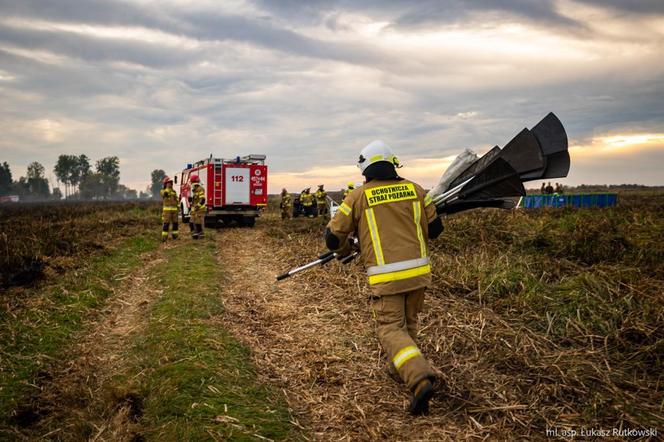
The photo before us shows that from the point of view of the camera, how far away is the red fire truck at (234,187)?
19.9 meters

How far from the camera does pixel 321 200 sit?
26.7 metres

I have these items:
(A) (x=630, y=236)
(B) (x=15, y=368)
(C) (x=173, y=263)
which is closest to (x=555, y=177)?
(A) (x=630, y=236)

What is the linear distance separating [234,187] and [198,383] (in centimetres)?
1645

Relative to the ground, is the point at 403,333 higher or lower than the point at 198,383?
higher

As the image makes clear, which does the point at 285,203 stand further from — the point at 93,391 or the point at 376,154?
the point at 376,154

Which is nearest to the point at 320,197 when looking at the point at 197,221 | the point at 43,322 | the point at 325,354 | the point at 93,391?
the point at 197,221

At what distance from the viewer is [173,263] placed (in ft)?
37.3

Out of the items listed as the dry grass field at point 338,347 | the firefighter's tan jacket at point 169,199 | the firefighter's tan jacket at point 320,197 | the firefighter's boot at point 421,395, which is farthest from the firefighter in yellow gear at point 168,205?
the firefighter's boot at point 421,395

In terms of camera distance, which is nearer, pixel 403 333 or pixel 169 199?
pixel 403 333

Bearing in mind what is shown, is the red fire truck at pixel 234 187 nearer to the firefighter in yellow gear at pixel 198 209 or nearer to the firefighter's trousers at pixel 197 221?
the firefighter in yellow gear at pixel 198 209

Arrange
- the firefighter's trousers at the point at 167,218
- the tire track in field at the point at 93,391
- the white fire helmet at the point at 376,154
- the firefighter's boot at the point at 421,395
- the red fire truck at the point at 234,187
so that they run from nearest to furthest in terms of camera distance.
Result: the firefighter's boot at the point at 421,395 → the tire track in field at the point at 93,391 → the white fire helmet at the point at 376,154 → the firefighter's trousers at the point at 167,218 → the red fire truck at the point at 234,187

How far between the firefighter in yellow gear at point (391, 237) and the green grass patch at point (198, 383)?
1.30 metres

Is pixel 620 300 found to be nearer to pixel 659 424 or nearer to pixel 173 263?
pixel 659 424

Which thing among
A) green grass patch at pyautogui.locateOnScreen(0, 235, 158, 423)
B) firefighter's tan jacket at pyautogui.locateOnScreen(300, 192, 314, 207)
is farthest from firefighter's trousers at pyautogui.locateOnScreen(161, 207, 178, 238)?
firefighter's tan jacket at pyautogui.locateOnScreen(300, 192, 314, 207)
